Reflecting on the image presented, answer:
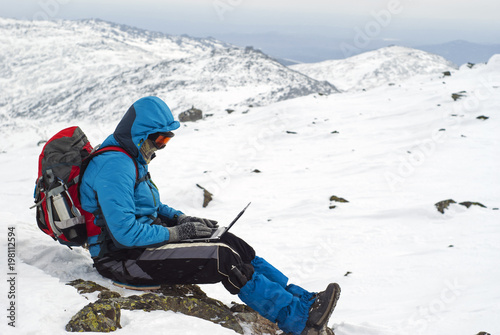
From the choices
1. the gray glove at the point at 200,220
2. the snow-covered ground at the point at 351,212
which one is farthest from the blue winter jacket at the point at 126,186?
the snow-covered ground at the point at 351,212

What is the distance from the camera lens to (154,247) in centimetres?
417

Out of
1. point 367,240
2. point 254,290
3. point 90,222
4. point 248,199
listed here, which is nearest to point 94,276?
point 90,222

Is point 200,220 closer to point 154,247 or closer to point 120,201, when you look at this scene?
point 154,247

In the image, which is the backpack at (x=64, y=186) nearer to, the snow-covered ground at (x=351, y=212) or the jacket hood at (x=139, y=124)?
the jacket hood at (x=139, y=124)

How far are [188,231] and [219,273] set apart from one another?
641 millimetres

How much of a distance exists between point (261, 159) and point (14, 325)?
51.0ft

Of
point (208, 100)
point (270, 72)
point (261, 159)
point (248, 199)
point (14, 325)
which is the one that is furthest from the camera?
point (270, 72)

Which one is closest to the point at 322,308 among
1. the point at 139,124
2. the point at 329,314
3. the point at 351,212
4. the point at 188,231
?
the point at 329,314

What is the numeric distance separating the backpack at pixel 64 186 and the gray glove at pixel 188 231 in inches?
35.3

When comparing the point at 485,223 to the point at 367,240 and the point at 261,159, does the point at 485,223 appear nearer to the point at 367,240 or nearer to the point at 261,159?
the point at 367,240

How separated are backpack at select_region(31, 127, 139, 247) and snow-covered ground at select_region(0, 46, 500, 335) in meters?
0.59

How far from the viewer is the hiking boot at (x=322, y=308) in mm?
3846

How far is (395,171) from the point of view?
1335 centimetres

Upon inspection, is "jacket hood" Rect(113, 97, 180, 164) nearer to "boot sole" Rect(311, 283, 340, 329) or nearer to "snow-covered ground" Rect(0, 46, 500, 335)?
"snow-covered ground" Rect(0, 46, 500, 335)
